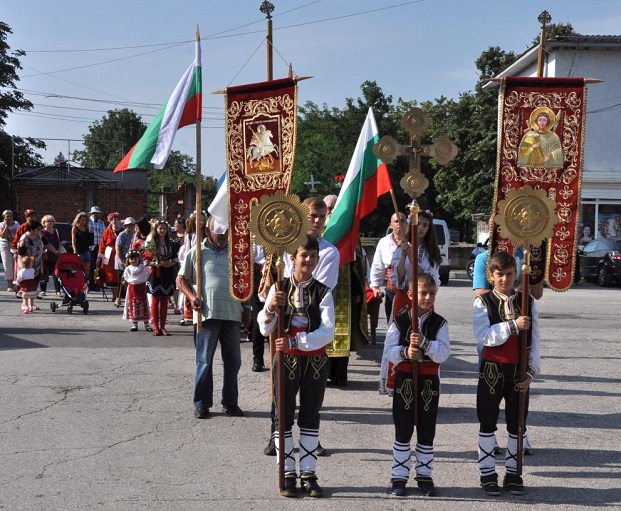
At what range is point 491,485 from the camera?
5855 millimetres

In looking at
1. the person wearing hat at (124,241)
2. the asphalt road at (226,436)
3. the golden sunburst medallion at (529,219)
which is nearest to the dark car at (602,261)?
the asphalt road at (226,436)

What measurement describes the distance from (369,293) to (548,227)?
5829 mm

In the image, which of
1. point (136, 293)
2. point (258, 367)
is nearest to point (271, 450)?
point (258, 367)

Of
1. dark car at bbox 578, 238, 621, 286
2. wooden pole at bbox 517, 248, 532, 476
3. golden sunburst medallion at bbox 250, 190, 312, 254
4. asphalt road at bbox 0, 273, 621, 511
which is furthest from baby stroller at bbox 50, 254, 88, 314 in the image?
dark car at bbox 578, 238, 621, 286

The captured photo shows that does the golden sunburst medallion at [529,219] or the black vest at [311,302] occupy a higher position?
the golden sunburst medallion at [529,219]

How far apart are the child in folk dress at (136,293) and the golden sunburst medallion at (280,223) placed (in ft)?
27.2

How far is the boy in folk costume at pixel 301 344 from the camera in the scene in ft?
19.2

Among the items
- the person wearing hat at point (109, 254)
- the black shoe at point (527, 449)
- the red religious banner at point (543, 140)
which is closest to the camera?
the red religious banner at point (543, 140)

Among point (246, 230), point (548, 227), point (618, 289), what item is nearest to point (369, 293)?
point (246, 230)

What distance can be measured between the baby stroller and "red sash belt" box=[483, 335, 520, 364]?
1142 centimetres

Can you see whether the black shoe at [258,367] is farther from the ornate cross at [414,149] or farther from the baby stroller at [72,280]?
the baby stroller at [72,280]

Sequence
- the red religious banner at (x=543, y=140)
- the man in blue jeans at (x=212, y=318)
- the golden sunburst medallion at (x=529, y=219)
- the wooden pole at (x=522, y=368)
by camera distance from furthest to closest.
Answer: the man in blue jeans at (x=212, y=318), the red religious banner at (x=543, y=140), the golden sunburst medallion at (x=529, y=219), the wooden pole at (x=522, y=368)

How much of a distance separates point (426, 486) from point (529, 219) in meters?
2.01

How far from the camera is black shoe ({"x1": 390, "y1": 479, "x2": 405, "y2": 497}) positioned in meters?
5.76
